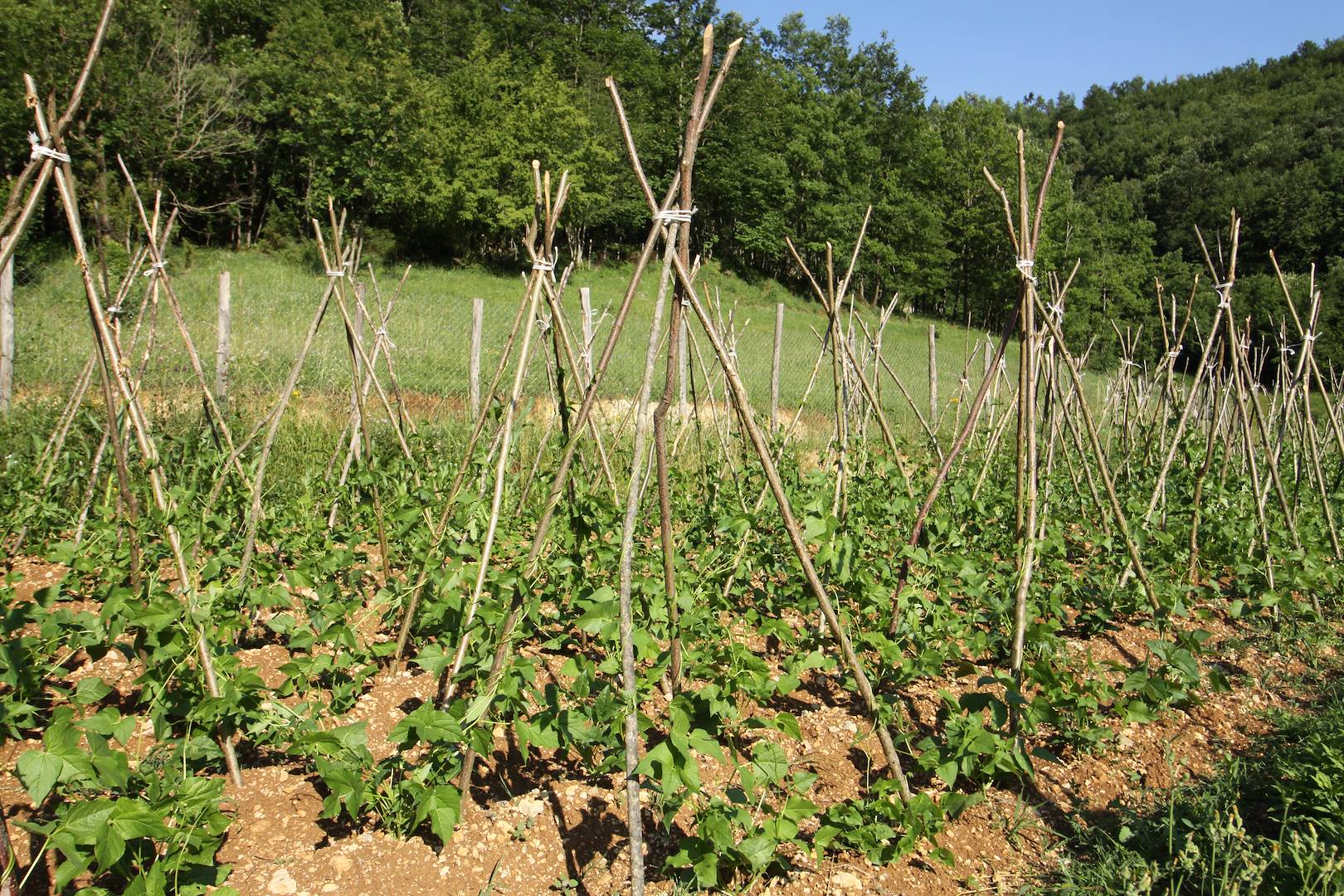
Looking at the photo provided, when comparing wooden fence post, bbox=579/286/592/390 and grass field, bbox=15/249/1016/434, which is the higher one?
wooden fence post, bbox=579/286/592/390

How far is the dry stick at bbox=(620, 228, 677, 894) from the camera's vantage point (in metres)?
2.00

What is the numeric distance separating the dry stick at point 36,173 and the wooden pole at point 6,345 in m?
4.24

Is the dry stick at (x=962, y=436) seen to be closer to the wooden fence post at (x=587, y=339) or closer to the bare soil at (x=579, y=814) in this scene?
the bare soil at (x=579, y=814)

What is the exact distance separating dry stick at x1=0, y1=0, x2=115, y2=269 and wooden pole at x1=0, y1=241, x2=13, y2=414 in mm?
4241

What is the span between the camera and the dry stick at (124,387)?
2.26 metres

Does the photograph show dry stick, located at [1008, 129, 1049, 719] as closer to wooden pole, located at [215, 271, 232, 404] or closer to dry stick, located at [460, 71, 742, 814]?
dry stick, located at [460, 71, 742, 814]

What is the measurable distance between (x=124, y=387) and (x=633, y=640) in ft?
5.81

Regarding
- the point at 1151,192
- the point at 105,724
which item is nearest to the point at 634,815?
the point at 105,724

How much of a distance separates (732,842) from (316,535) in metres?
A: 2.42

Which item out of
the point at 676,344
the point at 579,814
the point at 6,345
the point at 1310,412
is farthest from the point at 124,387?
the point at 1310,412

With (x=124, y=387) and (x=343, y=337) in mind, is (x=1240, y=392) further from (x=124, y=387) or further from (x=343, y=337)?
(x=343, y=337)

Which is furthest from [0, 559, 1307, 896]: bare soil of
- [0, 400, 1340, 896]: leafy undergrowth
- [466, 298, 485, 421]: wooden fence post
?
[466, 298, 485, 421]: wooden fence post

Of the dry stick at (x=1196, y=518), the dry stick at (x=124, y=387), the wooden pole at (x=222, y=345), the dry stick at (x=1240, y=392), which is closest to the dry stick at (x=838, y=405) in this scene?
the dry stick at (x=1196, y=518)

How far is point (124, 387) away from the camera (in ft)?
8.27
